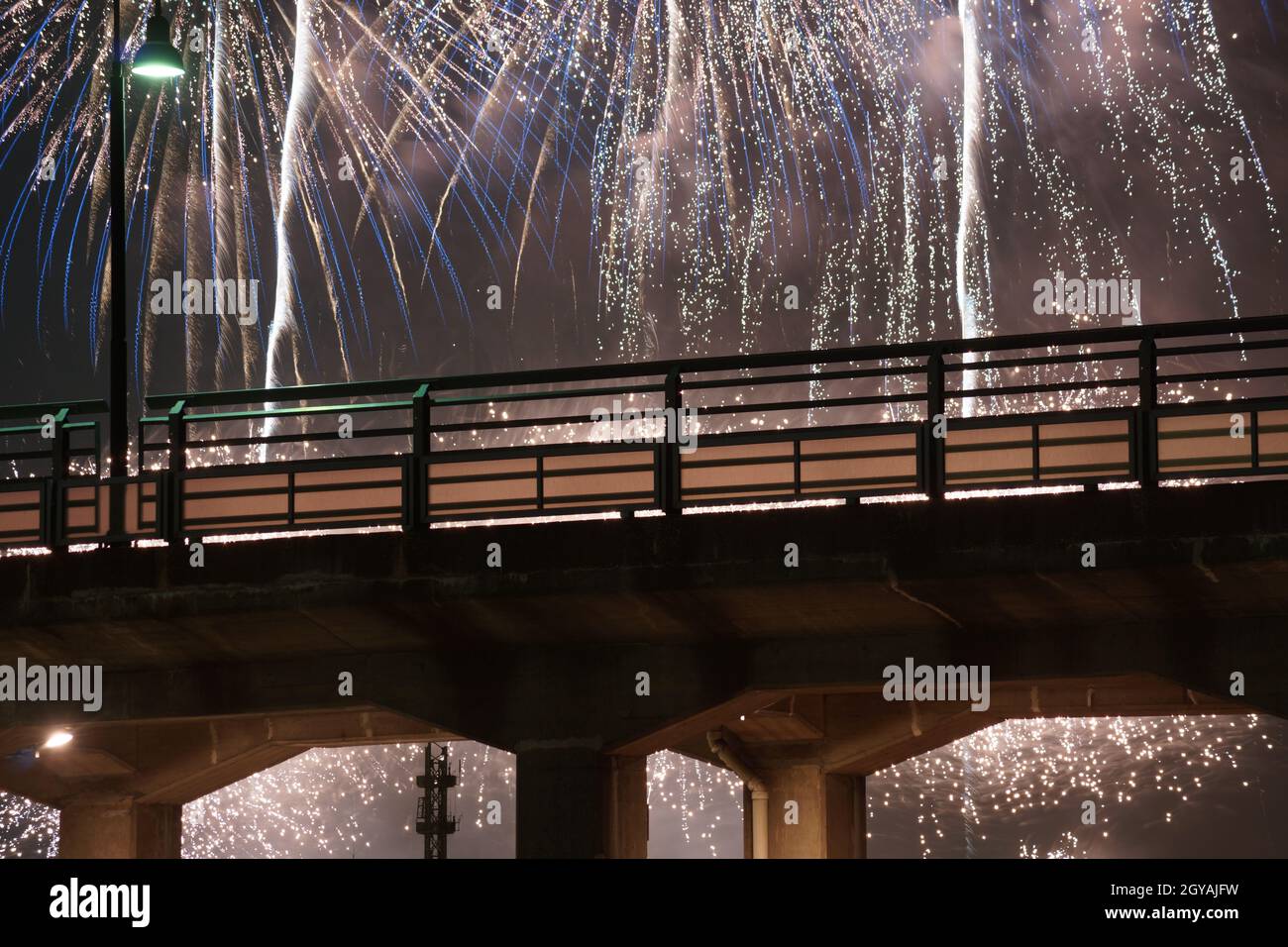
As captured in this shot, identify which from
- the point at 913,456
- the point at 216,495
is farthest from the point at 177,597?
the point at 913,456

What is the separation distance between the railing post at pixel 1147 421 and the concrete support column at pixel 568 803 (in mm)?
5682

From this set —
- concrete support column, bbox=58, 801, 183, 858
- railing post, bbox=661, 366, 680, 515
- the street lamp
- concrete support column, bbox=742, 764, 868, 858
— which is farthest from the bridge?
concrete support column, bbox=742, 764, 868, 858

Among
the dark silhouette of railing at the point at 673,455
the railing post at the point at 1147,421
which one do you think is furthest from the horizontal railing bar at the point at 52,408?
the railing post at the point at 1147,421

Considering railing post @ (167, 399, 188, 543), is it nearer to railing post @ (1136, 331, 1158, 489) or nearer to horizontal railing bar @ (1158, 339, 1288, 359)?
railing post @ (1136, 331, 1158, 489)

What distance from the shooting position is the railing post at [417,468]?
19734mm

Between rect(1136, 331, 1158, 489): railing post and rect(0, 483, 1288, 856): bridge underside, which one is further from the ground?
rect(1136, 331, 1158, 489): railing post

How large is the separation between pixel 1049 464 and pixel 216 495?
7982 millimetres

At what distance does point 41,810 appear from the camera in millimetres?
100125

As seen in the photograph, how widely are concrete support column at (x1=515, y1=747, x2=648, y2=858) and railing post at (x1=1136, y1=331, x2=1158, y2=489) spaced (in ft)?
18.6

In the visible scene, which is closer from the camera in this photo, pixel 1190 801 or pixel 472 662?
pixel 472 662

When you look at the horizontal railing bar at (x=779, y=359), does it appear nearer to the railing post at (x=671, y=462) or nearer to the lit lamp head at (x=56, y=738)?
the railing post at (x=671, y=462)

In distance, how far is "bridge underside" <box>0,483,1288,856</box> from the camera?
17906 millimetres
